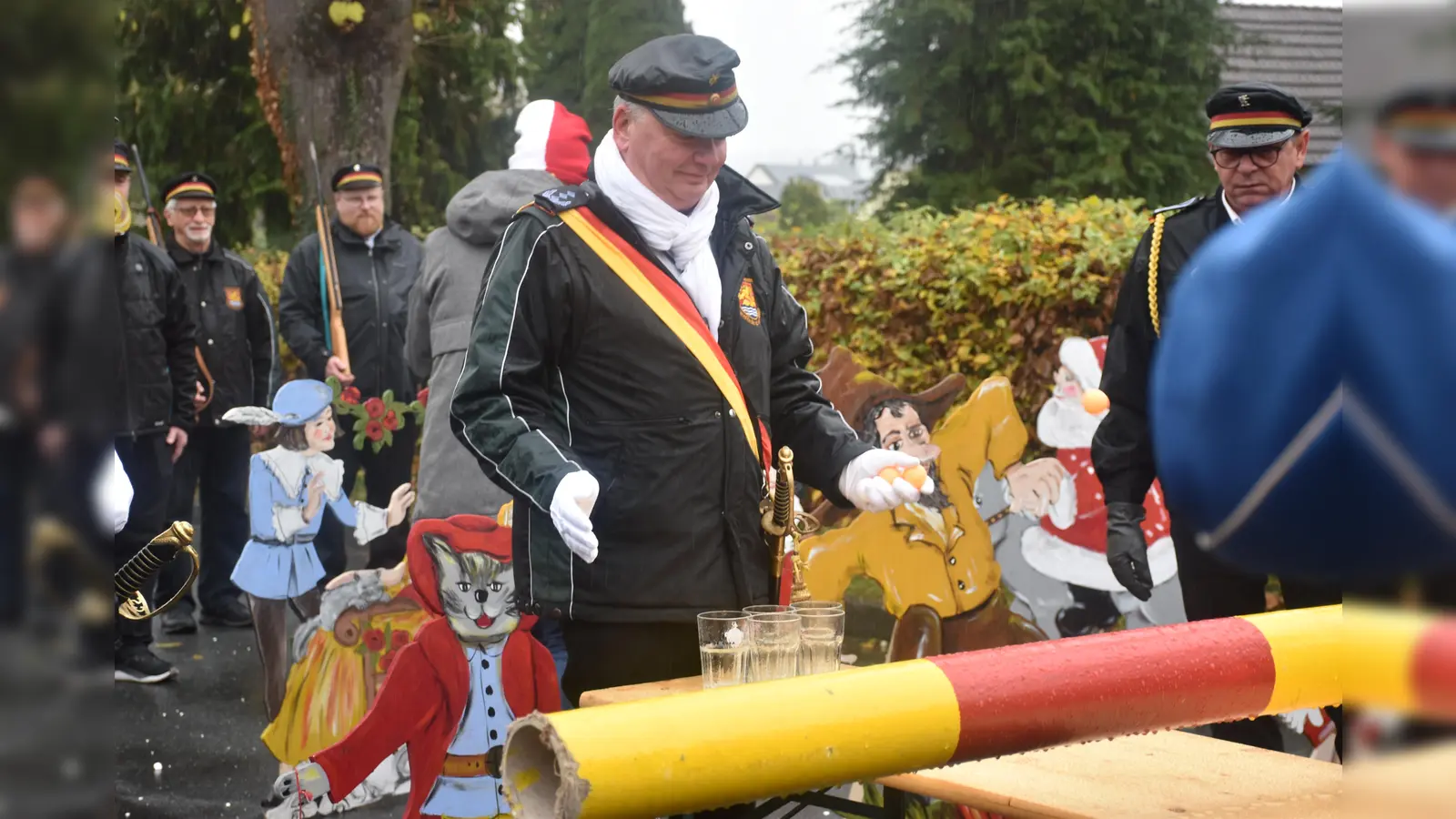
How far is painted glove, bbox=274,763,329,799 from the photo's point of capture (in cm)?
455

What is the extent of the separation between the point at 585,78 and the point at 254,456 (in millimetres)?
8809

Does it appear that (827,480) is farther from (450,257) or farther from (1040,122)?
(1040,122)

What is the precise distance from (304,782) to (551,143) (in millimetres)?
2007

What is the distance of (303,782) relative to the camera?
457 cm

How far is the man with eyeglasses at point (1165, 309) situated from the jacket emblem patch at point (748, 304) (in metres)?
1.29

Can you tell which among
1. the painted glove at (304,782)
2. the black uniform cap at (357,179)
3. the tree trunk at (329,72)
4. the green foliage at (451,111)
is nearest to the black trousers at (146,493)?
the black uniform cap at (357,179)

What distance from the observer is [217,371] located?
26.1ft

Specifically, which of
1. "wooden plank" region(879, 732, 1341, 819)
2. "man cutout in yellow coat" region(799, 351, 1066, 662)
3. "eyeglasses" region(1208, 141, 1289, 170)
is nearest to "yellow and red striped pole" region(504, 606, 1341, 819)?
"wooden plank" region(879, 732, 1341, 819)

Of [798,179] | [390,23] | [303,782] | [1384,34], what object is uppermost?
[390,23]

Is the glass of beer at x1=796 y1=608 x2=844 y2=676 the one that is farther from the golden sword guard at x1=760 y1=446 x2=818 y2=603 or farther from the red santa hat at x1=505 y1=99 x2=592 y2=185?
the red santa hat at x1=505 y1=99 x2=592 y2=185

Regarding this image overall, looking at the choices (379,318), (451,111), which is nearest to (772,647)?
(379,318)

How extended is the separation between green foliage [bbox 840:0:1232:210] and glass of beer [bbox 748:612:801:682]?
35.7 ft

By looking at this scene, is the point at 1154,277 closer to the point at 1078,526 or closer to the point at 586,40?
the point at 1078,526

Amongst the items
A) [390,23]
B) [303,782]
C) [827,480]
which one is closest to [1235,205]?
[827,480]
